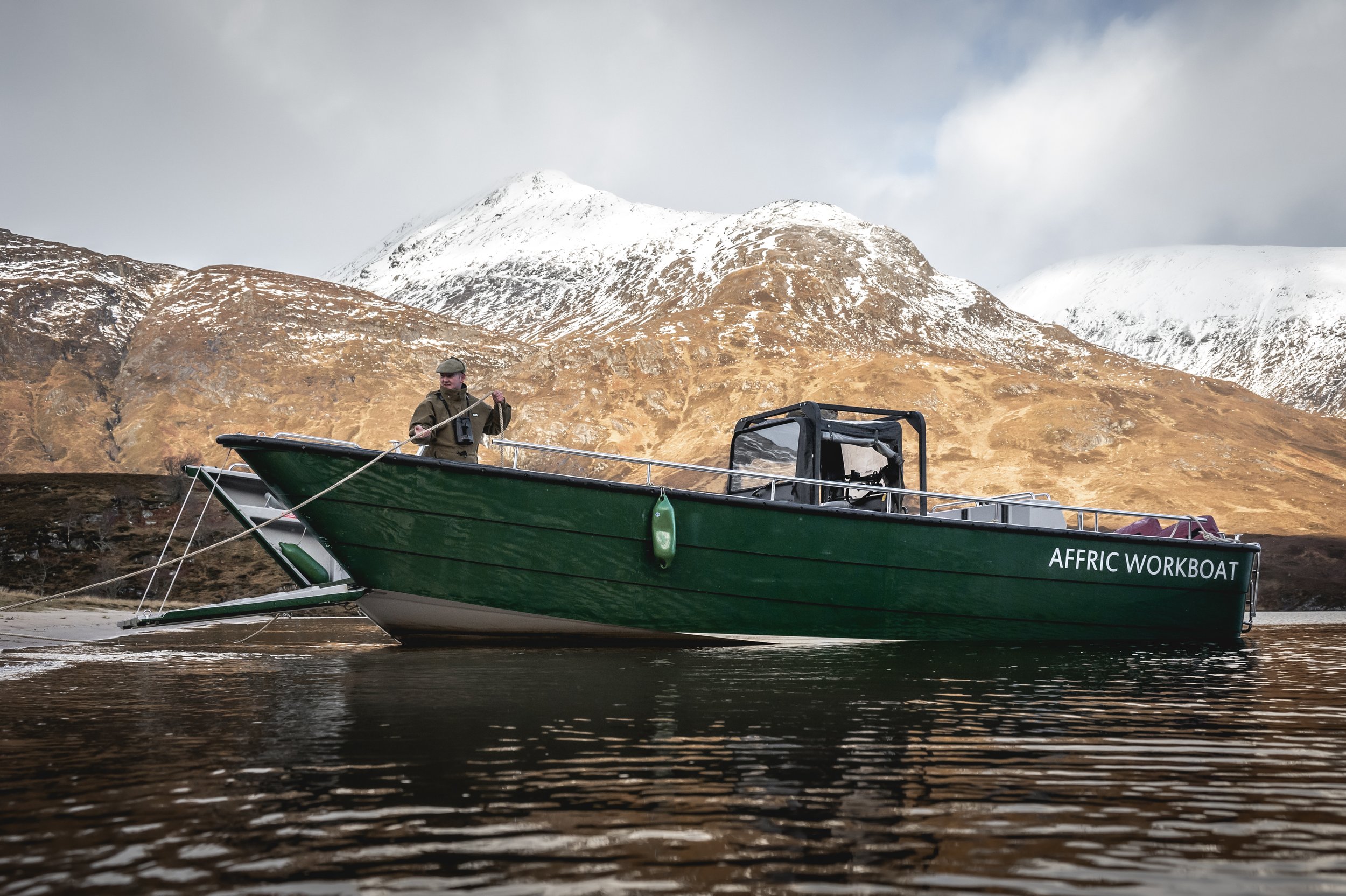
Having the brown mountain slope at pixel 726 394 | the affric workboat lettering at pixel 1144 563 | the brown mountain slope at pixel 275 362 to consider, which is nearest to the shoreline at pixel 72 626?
the affric workboat lettering at pixel 1144 563

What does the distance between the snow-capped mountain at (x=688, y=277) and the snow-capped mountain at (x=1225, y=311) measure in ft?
186

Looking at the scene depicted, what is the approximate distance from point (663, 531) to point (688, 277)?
271 feet

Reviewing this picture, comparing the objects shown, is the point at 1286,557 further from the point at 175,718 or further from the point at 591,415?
the point at 591,415

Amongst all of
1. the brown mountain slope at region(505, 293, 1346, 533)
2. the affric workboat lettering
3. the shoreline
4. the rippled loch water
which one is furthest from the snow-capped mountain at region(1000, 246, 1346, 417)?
the rippled loch water

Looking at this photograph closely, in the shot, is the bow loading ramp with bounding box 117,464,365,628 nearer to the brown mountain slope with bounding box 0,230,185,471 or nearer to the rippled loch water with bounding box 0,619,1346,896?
the rippled loch water with bounding box 0,619,1346,896

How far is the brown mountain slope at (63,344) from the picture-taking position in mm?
52906

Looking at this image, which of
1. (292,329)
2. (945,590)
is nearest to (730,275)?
(292,329)

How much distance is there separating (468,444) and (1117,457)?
46693 millimetres

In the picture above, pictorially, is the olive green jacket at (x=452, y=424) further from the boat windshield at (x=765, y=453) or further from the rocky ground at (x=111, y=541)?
the rocky ground at (x=111, y=541)

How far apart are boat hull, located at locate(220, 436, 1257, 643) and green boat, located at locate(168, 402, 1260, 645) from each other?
0.02 m

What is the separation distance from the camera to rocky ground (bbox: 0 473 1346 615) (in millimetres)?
18656

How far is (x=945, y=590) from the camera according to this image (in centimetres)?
959

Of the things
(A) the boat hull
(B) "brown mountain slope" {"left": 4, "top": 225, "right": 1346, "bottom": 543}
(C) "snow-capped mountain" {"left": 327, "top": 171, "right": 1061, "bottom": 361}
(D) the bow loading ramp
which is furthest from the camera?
(C) "snow-capped mountain" {"left": 327, "top": 171, "right": 1061, "bottom": 361}

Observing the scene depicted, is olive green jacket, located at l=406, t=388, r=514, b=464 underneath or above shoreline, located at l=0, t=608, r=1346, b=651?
above
